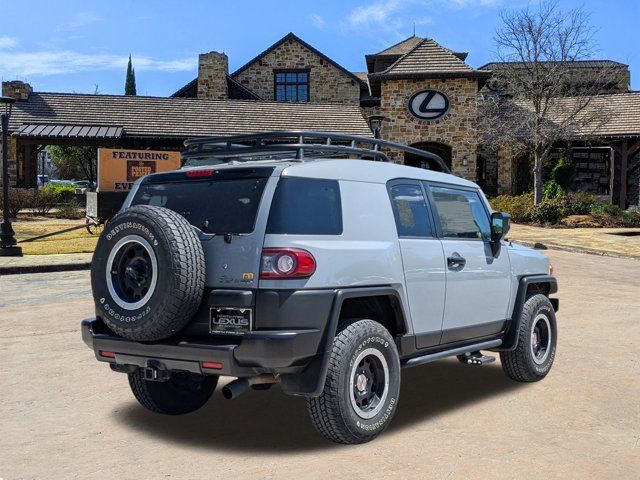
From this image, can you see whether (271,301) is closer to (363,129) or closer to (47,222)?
(47,222)

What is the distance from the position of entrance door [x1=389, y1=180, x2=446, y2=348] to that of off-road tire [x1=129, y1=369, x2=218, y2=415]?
1.71 meters

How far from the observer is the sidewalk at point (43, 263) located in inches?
597

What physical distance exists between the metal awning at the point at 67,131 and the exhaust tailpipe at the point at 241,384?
30259 mm

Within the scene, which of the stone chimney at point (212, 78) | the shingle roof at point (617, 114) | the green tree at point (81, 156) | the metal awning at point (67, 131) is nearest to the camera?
the metal awning at point (67, 131)

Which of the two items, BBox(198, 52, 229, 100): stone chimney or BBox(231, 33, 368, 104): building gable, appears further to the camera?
BBox(231, 33, 368, 104): building gable

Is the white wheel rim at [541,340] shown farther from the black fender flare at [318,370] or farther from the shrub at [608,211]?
the shrub at [608,211]

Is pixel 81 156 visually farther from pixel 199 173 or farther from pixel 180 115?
pixel 199 173

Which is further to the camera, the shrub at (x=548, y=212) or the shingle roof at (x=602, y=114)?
the shingle roof at (x=602, y=114)

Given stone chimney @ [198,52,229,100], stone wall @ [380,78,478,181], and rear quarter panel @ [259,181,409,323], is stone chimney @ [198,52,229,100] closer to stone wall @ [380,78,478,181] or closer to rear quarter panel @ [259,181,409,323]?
stone wall @ [380,78,478,181]

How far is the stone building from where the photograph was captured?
34469 mm

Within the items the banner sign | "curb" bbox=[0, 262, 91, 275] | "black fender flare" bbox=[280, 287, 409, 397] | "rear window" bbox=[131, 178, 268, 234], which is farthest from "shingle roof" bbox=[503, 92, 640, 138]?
"black fender flare" bbox=[280, 287, 409, 397]

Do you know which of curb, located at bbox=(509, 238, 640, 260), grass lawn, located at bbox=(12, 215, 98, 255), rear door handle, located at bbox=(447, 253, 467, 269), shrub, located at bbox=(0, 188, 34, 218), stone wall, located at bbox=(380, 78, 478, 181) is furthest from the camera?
stone wall, located at bbox=(380, 78, 478, 181)

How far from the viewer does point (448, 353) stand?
552cm

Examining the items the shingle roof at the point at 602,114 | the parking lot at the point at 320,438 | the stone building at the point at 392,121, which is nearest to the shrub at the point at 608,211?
Result: the shingle roof at the point at 602,114
